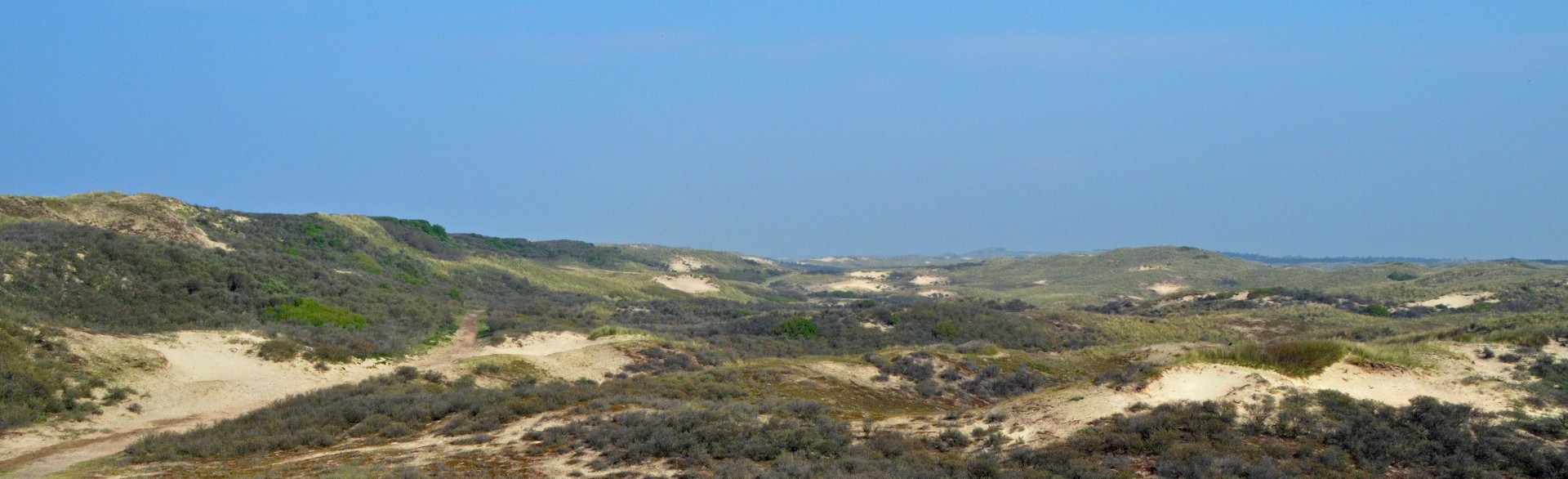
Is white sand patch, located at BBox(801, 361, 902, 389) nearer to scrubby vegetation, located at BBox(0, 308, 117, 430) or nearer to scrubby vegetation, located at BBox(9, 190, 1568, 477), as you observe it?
scrubby vegetation, located at BBox(9, 190, 1568, 477)

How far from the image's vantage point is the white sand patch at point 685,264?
114 meters

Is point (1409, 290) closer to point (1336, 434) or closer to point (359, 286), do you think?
point (1336, 434)

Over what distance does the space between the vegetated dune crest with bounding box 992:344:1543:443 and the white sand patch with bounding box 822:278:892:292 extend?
8490cm

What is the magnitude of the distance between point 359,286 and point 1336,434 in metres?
38.7

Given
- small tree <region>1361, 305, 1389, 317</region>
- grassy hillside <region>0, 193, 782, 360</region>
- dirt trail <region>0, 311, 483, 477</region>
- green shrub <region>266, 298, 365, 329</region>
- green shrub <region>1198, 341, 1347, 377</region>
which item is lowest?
small tree <region>1361, 305, 1389, 317</region>

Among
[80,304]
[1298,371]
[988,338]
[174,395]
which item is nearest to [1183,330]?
[988,338]

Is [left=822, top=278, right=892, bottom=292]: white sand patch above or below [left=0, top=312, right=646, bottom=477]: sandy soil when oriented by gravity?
above

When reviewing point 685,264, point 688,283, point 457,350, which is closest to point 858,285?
point 685,264

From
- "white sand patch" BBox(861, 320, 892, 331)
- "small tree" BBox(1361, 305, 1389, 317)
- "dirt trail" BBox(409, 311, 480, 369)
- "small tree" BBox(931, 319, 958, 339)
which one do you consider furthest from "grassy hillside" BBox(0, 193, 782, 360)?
"small tree" BBox(1361, 305, 1389, 317)

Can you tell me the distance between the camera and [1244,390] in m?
11.7

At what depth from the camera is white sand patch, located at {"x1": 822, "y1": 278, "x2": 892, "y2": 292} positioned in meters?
99.8

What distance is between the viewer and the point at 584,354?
2430 cm

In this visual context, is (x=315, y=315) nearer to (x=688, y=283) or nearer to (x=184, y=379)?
(x=184, y=379)

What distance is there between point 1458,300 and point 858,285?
6335 centimetres
